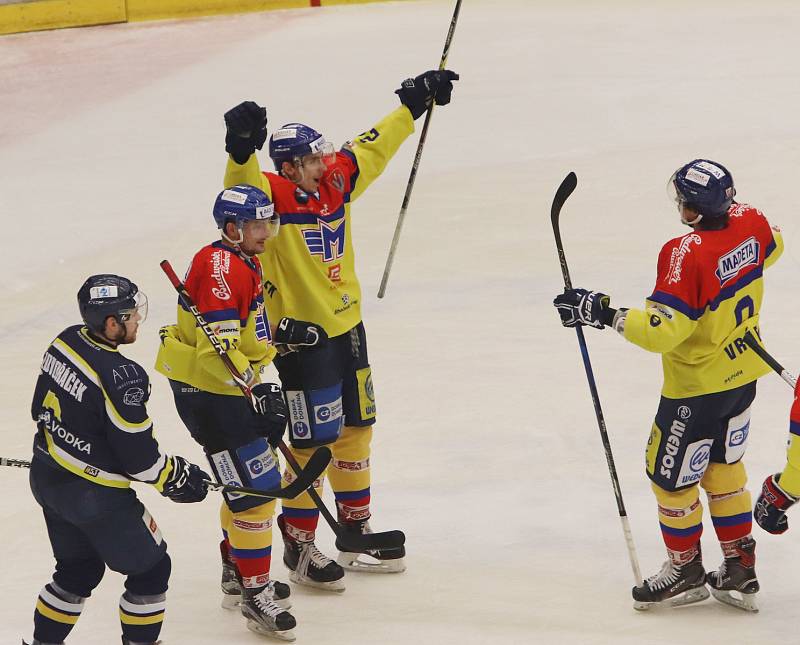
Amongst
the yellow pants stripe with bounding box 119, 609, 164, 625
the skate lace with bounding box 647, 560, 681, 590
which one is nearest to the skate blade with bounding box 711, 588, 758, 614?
the skate lace with bounding box 647, 560, 681, 590

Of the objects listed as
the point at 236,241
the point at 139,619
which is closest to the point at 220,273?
the point at 236,241

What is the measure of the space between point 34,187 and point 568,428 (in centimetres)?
471

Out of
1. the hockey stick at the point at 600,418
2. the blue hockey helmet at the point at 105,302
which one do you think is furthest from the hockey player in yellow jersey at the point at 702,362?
the blue hockey helmet at the point at 105,302

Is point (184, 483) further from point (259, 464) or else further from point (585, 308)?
point (585, 308)

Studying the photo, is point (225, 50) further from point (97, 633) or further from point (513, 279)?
point (97, 633)

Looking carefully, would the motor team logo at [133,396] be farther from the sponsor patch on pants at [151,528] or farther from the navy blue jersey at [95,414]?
the sponsor patch on pants at [151,528]

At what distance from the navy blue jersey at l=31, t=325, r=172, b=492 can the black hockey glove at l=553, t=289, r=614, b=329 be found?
1316 mm

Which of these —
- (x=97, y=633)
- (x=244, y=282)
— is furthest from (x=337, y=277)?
(x=97, y=633)

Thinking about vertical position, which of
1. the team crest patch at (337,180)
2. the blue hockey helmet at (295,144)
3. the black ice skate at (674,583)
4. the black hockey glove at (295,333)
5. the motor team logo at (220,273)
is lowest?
the black ice skate at (674,583)

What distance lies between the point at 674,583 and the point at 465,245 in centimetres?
386

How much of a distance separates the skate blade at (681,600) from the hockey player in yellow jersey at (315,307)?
887 millimetres

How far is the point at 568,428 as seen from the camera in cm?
599

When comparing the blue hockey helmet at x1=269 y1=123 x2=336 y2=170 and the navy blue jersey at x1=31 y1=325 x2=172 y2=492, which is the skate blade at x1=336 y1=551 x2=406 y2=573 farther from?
the blue hockey helmet at x1=269 y1=123 x2=336 y2=170

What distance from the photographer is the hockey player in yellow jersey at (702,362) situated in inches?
163
